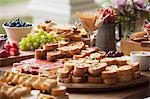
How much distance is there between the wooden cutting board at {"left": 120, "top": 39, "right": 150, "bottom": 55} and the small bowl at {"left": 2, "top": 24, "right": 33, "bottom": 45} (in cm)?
62

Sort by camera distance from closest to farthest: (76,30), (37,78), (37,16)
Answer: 1. (37,78)
2. (76,30)
3. (37,16)

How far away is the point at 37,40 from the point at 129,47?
56 cm

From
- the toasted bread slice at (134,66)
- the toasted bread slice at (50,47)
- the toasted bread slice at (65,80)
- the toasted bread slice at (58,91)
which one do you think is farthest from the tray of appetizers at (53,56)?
the toasted bread slice at (58,91)

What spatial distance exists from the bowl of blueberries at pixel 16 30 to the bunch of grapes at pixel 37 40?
0.26ft

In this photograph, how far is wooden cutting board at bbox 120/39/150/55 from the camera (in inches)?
109

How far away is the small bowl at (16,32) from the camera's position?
9.71 ft

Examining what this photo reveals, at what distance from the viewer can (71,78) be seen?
2227 millimetres

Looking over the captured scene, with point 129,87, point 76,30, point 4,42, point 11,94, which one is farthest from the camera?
Answer: point 76,30

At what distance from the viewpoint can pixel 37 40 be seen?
9.41 ft

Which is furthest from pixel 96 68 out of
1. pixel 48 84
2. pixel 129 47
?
pixel 129 47

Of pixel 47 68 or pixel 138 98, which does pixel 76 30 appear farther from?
pixel 138 98

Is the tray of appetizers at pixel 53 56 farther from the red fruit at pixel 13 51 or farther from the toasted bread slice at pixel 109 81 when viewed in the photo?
the toasted bread slice at pixel 109 81

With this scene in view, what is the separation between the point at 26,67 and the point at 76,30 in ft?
2.28

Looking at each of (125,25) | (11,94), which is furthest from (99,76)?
(125,25)
